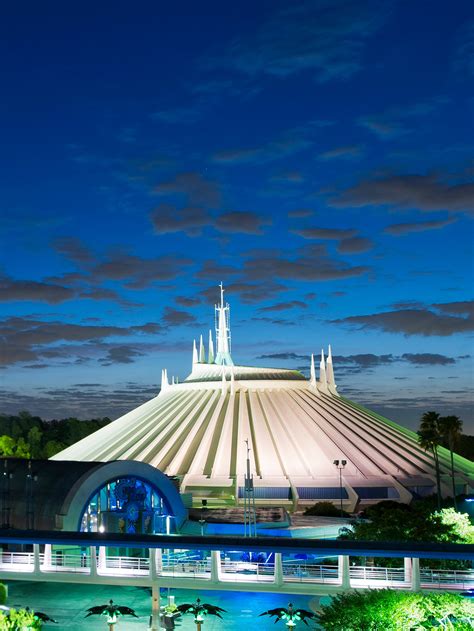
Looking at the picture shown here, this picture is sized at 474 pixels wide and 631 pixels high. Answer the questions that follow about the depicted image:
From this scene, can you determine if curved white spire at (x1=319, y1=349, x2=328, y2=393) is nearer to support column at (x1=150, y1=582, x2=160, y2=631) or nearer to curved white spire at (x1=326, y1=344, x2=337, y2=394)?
curved white spire at (x1=326, y1=344, x2=337, y2=394)

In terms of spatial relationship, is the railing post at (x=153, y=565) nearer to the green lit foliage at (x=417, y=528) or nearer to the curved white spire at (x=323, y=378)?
the green lit foliage at (x=417, y=528)

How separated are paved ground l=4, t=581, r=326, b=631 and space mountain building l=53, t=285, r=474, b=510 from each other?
55.5ft

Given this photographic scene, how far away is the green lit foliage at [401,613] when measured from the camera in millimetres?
19031

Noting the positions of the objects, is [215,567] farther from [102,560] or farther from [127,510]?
[127,510]

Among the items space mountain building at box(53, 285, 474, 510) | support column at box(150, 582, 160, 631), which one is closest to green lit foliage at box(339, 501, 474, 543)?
support column at box(150, 582, 160, 631)

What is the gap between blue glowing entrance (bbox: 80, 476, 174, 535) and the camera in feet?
113

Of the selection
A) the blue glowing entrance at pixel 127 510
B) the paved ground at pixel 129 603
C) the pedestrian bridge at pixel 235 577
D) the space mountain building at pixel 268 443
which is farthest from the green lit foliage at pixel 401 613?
the space mountain building at pixel 268 443

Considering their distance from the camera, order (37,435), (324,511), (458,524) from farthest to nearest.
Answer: (37,435)
(324,511)
(458,524)

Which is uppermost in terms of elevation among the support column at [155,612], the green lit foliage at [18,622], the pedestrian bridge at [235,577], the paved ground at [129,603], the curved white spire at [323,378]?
the curved white spire at [323,378]

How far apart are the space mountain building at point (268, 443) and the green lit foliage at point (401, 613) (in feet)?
94.2

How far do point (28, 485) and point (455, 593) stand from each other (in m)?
19.8

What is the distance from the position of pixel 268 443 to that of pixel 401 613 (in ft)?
122

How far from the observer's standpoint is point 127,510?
3538cm

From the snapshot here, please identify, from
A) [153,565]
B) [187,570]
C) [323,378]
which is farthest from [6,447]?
[153,565]
